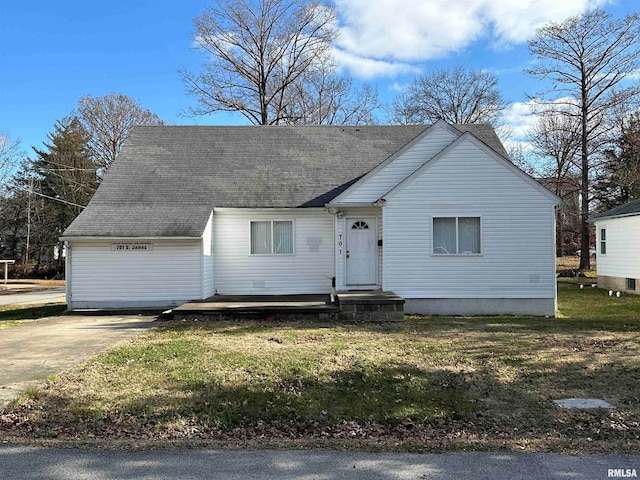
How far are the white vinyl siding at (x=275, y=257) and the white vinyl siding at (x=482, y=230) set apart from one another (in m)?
2.55

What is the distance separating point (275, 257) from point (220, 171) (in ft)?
12.4

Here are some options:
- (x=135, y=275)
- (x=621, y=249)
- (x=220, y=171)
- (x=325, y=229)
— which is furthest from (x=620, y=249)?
(x=135, y=275)

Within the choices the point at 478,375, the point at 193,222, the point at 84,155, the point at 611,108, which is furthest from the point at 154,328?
the point at 84,155

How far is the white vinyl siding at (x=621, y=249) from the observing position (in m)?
19.3

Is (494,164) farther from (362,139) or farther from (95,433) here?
(95,433)

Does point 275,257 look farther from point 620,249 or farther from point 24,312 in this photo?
point 620,249

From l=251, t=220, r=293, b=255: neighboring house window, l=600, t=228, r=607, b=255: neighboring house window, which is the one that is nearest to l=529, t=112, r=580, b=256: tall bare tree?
l=600, t=228, r=607, b=255: neighboring house window

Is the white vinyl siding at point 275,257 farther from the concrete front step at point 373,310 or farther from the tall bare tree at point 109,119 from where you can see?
the tall bare tree at point 109,119

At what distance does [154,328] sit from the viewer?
11141 millimetres

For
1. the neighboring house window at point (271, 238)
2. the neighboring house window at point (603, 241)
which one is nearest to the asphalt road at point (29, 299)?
the neighboring house window at point (271, 238)

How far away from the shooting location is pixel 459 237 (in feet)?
44.5

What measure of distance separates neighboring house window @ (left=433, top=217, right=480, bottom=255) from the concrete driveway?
7.79m

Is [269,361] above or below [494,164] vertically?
below

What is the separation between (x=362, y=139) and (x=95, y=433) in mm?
14766
